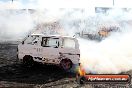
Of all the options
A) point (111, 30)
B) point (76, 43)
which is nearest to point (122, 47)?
point (76, 43)

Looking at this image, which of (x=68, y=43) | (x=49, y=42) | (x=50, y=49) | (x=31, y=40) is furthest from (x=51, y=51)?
(x=31, y=40)

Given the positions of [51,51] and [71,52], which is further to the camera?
[51,51]

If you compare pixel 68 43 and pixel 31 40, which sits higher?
pixel 31 40

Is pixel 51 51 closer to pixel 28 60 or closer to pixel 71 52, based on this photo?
pixel 71 52

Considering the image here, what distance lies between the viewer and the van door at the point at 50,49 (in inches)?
613

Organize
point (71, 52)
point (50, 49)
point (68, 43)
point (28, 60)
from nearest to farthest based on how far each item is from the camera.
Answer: point (71, 52)
point (50, 49)
point (68, 43)
point (28, 60)

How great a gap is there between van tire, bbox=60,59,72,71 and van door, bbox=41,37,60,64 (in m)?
0.36

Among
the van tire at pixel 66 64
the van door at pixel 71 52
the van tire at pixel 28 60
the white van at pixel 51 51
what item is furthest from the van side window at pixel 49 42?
the van tire at pixel 28 60

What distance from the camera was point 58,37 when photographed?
1584 cm

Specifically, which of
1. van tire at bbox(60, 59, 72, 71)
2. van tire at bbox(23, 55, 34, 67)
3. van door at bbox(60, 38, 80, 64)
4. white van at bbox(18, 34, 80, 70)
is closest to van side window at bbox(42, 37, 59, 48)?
white van at bbox(18, 34, 80, 70)

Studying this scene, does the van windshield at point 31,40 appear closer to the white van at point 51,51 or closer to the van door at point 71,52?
the white van at point 51,51

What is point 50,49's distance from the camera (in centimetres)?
1561

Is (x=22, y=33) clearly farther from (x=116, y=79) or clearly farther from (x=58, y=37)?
(x=116, y=79)

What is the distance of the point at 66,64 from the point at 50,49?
124cm
